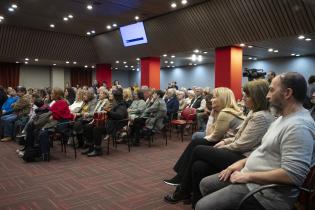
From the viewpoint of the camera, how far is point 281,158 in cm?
164

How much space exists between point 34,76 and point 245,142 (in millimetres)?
17626

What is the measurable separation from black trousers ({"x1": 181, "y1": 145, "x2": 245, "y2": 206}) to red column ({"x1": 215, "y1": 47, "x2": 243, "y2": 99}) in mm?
7047

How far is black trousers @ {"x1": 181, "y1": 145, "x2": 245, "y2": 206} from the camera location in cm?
240

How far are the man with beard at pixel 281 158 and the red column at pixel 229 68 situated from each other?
771 centimetres

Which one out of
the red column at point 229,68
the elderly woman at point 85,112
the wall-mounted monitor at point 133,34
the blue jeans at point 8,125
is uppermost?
the wall-mounted monitor at point 133,34

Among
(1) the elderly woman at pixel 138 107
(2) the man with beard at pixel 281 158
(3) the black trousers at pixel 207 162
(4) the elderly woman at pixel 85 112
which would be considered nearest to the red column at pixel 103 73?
(1) the elderly woman at pixel 138 107

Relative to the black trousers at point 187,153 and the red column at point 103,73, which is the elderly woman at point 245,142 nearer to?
the black trousers at point 187,153

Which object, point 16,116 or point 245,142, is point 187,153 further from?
point 16,116

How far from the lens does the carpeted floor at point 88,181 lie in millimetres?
3062

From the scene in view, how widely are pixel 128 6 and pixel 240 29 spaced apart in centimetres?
365

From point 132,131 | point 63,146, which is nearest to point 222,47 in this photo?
point 132,131

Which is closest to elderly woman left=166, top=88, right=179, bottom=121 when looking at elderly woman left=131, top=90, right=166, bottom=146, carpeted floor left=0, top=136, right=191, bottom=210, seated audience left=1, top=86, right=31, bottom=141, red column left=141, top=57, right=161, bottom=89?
elderly woman left=131, top=90, right=166, bottom=146

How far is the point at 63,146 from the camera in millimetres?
5992

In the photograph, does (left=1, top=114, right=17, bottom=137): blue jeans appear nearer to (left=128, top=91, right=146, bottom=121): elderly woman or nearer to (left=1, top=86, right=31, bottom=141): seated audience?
(left=1, top=86, right=31, bottom=141): seated audience
